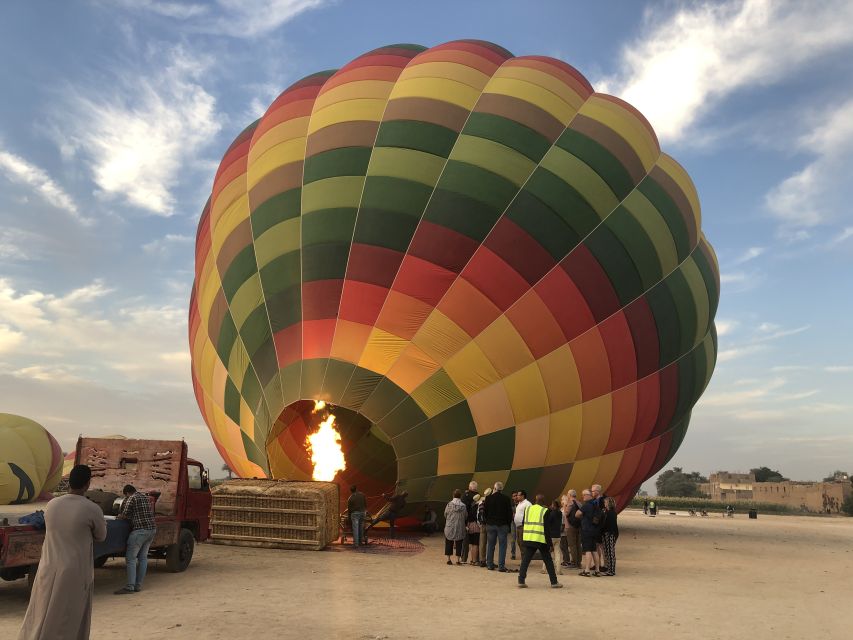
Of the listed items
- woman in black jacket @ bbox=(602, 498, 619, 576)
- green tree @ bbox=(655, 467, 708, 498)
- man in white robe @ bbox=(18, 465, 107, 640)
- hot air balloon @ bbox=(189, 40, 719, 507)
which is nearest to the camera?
man in white robe @ bbox=(18, 465, 107, 640)

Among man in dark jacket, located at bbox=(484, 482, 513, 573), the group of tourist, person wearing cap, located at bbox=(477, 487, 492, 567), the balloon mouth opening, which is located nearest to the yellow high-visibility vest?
the group of tourist

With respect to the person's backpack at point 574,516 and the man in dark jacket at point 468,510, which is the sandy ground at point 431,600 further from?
the person's backpack at point 574,516

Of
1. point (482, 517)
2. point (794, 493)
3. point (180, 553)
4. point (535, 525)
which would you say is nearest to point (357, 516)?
point (482, 517)

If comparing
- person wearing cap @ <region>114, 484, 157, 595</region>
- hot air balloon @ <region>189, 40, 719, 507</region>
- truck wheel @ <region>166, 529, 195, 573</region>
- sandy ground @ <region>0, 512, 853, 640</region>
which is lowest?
sandy ground @ <region>0, 512, 853, 640</region>

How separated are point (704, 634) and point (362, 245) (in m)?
6.89

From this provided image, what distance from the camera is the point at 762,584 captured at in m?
8.93

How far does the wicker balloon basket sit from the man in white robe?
6.10 m

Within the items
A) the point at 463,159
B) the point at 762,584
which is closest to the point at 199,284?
the point at 463,159

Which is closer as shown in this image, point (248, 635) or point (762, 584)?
point (248, 635)

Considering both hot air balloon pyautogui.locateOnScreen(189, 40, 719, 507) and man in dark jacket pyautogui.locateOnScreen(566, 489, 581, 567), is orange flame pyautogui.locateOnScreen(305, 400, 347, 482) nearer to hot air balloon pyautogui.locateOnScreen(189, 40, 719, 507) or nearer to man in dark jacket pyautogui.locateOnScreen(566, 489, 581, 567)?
hot air balloon pyautogui.locateOnScreen(189, 40, 719, 507)

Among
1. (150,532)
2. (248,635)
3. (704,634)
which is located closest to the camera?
(248,635)

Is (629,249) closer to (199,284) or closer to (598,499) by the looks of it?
(598,499)

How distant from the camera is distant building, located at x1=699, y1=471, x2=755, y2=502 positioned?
7556 cm

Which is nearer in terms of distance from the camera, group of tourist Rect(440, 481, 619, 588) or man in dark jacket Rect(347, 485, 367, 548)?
group of tourist Rect(440, 481, 619, 588)
